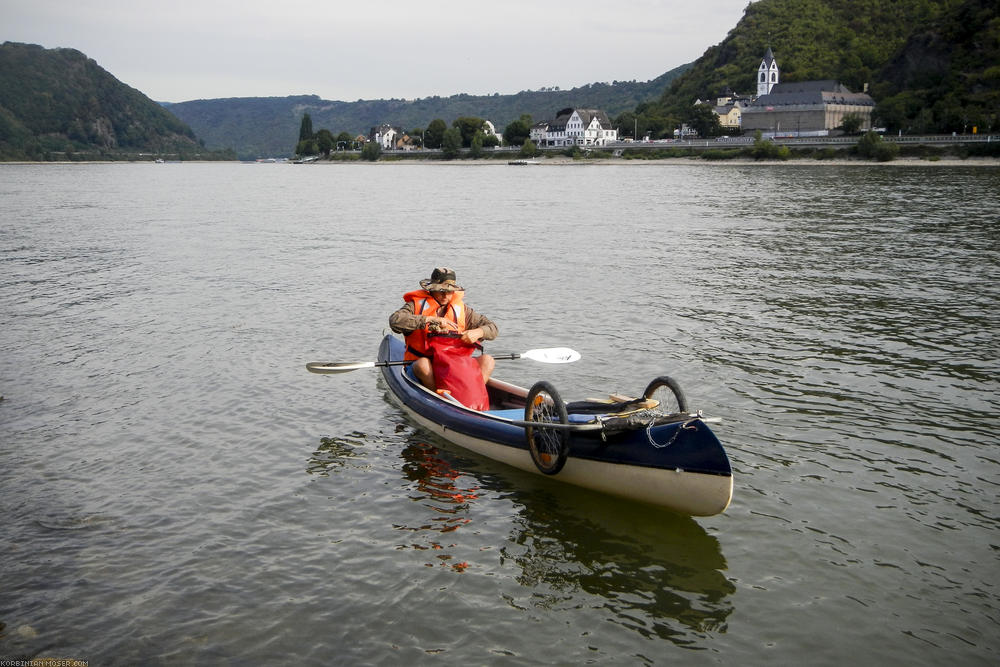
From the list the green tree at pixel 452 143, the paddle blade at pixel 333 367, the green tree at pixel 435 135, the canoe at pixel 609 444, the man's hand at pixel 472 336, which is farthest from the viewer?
the green tree at pixel 435 135

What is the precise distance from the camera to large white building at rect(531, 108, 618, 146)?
187250 mm

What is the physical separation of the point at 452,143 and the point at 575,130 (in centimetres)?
3380

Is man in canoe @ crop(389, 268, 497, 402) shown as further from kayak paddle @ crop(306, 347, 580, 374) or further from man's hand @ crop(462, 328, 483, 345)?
kayak paddle @ crop(306, 347, 580, 374)

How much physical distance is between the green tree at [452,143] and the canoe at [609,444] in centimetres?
16549

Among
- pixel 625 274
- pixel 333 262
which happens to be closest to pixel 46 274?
pixel 333 262

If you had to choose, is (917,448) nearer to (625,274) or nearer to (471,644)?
(471,644)

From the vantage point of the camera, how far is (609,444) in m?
9.27

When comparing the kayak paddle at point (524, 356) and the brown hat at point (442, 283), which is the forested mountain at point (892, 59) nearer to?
the kayak paddle at point (524, 356)

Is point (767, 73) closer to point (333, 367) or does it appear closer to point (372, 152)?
point (372, 152)

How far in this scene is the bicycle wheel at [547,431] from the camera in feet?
31.5

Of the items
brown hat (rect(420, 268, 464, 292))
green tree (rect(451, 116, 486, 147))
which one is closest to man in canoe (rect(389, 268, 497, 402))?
brown hat (rect(420, 268, 464, 292))

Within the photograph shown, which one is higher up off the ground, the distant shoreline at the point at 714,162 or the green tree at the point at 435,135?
the green tree at the point at 435,135

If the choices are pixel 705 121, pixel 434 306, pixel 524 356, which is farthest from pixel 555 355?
pixel 705 121

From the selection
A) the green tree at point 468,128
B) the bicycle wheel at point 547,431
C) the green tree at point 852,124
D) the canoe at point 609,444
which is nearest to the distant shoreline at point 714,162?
the green tree at point 468,128
